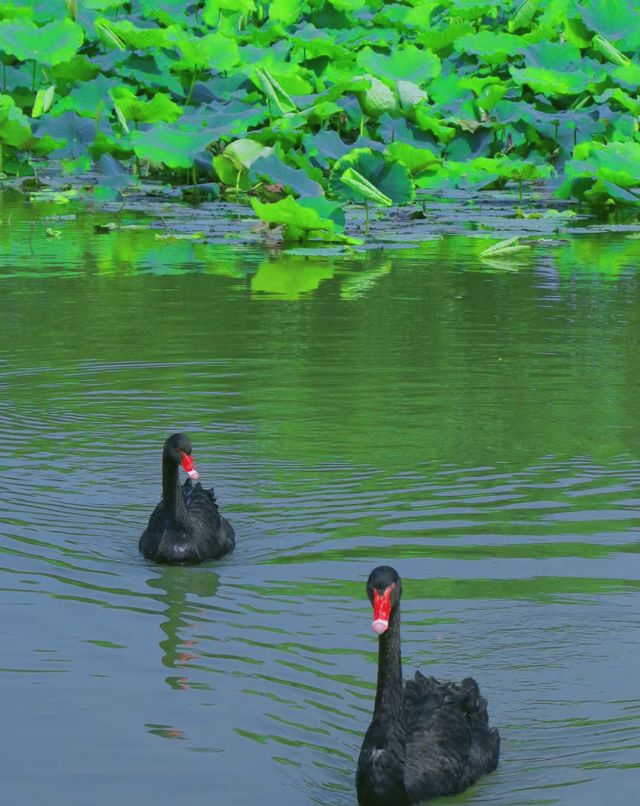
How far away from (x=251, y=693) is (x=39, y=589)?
1259mm

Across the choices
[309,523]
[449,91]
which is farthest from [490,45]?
[309,523]

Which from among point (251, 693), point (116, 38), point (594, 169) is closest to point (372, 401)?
point (251, 693)

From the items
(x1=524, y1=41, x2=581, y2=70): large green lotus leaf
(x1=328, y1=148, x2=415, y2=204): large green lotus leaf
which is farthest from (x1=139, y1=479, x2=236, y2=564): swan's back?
(x1=524, y1=41, x2=581, y2=70): large green lotus leaf

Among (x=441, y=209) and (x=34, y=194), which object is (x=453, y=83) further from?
(x=34, y=194)

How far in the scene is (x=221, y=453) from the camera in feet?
26.8

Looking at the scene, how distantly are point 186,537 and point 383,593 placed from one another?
6.89 ft

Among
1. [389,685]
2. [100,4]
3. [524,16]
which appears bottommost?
[389,685]

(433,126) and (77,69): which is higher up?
(77,69)

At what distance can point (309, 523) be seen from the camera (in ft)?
23.5

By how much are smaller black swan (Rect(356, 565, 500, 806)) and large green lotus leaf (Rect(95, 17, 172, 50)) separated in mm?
14159

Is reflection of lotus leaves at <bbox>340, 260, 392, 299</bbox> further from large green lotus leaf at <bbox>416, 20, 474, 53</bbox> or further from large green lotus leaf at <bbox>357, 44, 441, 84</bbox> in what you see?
large green lotus leaf at <bbox>416, 20, 474, 53</bbox>

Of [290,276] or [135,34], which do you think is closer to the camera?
[290,276]

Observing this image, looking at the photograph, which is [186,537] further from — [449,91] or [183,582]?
[449,91]

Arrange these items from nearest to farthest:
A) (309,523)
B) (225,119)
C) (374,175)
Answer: (309,523) < (374,175) < (225,119)
